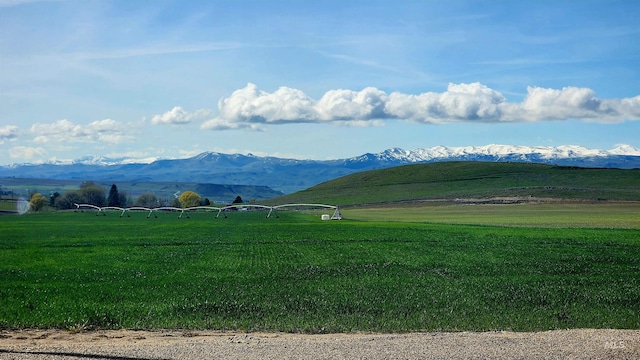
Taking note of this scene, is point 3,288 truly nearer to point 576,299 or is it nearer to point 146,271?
point 146,271

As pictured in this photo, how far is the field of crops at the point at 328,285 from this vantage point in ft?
74.0

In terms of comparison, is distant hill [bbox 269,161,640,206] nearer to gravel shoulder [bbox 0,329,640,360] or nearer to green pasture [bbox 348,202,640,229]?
green pasture [bbox 348,202,640,229]

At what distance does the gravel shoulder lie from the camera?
16969 millimetres

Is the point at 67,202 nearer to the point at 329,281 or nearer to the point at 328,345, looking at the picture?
the point at 329,281

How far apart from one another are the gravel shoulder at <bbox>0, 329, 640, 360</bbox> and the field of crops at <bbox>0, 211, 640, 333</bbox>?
1.68 meters

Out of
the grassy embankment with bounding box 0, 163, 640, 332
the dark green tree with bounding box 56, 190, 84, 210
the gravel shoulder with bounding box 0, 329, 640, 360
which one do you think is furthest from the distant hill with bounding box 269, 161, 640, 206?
the gravel shoulder with bounding box 0, 329, 640, 360

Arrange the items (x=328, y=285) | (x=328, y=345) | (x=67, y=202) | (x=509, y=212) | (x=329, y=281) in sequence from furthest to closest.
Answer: (x=67, y=202) → (x=509, y=212) → (x=329, y=281) → (x=328, y=285) → (x=328, y=345)

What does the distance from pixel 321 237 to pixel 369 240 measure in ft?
20.0

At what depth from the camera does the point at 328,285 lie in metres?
30.5

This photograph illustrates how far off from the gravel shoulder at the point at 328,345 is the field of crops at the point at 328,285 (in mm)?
1677

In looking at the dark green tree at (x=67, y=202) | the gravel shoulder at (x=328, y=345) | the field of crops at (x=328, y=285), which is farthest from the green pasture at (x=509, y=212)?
the dark green tree at (x=67, y=202)

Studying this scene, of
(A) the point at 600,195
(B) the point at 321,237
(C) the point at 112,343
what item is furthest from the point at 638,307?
(A) the point at 600,195

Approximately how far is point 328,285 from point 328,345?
12.4m

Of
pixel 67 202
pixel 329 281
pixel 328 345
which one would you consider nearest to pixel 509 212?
pixel 329 281
